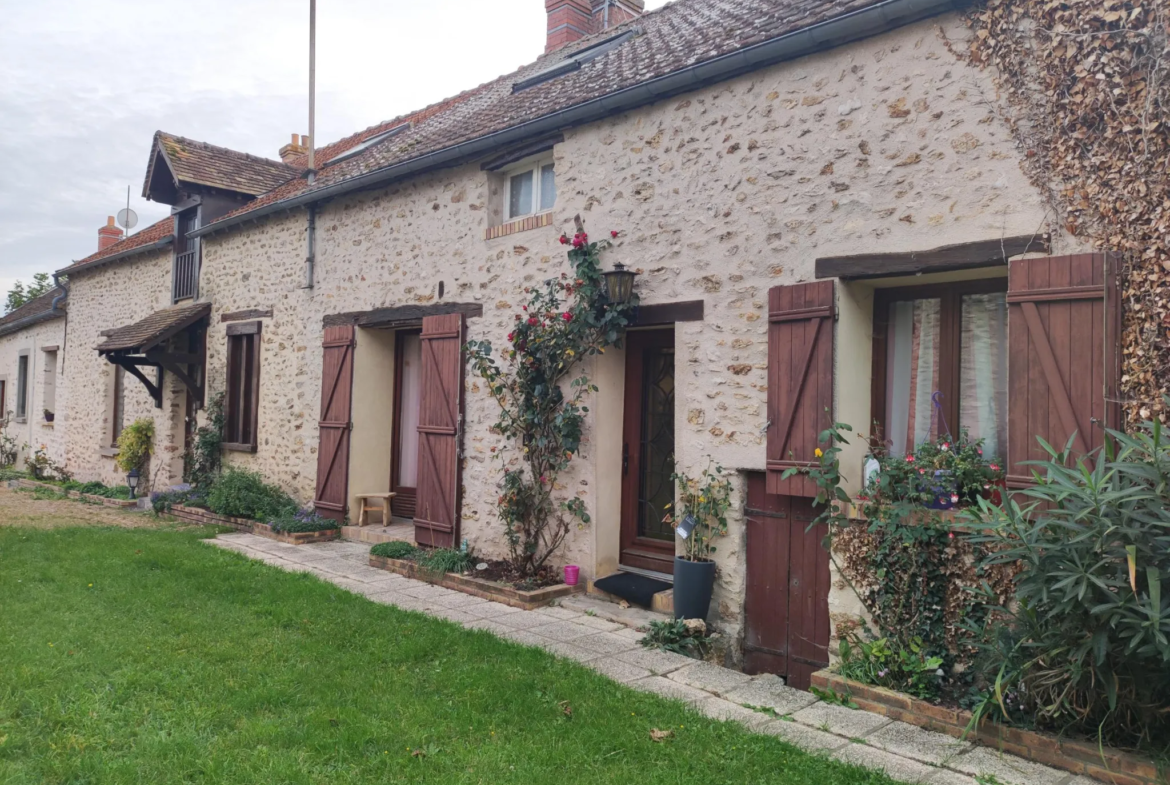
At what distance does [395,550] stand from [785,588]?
3.85 metres

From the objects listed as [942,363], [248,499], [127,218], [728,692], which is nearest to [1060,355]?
[942,363]

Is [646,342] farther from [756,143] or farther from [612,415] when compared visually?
[756,143]

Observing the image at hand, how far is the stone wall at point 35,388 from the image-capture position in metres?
15.6

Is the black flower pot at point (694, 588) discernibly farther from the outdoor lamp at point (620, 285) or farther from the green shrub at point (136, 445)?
the green shrub at point (136, 445)

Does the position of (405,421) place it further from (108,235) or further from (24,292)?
(24,292)

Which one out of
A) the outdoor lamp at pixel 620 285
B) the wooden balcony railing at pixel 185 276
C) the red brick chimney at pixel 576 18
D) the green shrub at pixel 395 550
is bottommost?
the green shrub at pixel 395 550

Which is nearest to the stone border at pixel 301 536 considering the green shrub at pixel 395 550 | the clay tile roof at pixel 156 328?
the green shrub at pixel 395 550

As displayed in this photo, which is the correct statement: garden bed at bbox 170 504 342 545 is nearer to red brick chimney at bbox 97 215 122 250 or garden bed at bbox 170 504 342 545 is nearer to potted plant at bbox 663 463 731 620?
potted plant at bbox 663 463 731 620

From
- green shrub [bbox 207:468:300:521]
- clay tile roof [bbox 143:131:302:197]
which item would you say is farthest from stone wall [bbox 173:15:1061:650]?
clay tile roof [bbox 143:131:302:197]

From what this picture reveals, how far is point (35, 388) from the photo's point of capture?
16.9 meters

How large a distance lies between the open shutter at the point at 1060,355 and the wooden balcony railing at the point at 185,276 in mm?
10947

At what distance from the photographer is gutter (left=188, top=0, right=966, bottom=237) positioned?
4.65m

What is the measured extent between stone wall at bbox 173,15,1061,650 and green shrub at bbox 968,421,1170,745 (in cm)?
122

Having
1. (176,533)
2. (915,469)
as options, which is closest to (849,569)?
(915,469)
